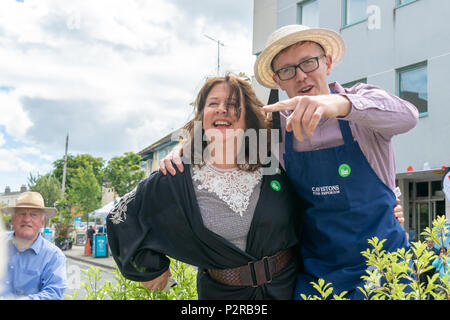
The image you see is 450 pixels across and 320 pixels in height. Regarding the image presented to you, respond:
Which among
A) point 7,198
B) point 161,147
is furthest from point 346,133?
point 161,147

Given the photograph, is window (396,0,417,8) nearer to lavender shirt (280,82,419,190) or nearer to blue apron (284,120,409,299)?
lavender shirt (280,82,419,190)

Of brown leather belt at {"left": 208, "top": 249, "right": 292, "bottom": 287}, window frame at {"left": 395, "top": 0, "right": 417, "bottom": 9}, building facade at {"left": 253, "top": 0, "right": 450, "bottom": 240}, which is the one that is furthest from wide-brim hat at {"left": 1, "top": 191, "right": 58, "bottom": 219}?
window frame at {"left": 395, "top": 0, "right": 417, "bottom": 9}

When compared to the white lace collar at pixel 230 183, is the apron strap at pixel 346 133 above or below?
above

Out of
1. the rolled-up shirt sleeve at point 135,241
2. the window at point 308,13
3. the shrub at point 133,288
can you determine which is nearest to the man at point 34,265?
the shrub at point 133,288

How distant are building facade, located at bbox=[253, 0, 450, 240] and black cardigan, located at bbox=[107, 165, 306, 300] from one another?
851cm

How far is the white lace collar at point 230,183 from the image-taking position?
1.82 meters

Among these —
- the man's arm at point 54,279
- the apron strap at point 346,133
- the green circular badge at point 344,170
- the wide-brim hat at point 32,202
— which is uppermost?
the apron strap at point 346,133

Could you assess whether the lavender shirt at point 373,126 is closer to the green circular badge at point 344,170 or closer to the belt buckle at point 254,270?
the green circular badge at point 344,170

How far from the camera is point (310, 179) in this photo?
5.75ft

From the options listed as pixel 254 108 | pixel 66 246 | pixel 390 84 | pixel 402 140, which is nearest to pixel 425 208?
pixel 402 140

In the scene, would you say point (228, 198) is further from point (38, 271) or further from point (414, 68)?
point (414, 68)

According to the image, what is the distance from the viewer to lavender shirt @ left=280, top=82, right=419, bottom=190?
148 cm

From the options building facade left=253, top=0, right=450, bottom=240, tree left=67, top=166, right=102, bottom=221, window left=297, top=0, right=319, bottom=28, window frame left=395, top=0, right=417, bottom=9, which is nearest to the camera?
building facade left=253, top=0, right=450, bottom=240

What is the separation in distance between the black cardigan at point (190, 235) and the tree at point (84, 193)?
1619 centimetres
